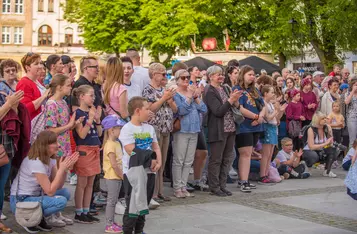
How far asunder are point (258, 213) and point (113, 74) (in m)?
2.81

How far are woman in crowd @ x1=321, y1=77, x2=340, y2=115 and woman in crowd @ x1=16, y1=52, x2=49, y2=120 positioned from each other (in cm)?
810

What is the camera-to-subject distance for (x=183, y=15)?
147 ft

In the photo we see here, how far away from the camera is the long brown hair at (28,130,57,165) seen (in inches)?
320

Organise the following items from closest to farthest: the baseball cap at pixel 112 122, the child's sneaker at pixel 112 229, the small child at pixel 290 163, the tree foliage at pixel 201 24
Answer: the child's sneaker at pixel 112 229 < the baseball cap at pixel 112 122 < the small child at pixel 290 163 < the tree foliage at pixel 201 24

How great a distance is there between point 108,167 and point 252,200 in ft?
10.3

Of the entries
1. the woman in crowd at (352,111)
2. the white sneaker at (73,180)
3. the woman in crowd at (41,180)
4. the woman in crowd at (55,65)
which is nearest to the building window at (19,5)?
the woman in crowd at (352,111)

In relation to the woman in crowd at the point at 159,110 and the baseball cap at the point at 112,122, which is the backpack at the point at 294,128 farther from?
the baseball cap at the point at 112,122

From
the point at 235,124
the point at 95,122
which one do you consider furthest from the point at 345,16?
the point at 95,122

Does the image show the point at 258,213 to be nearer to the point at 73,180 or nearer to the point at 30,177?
the point at 30,177

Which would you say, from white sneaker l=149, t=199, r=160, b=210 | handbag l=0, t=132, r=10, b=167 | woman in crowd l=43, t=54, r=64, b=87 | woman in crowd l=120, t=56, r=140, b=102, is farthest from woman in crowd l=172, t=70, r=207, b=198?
handbag l=0, t=132, r=10, b=167

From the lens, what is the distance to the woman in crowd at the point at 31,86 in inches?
360

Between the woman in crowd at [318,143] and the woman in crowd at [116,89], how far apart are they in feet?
18.2

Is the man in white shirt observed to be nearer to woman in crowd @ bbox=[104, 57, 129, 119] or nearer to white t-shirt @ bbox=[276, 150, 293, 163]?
woman in crowd @ bbox=[104, 57, 129, 119]

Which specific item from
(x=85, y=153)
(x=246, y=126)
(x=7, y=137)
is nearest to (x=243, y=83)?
(x=246, y=126)
